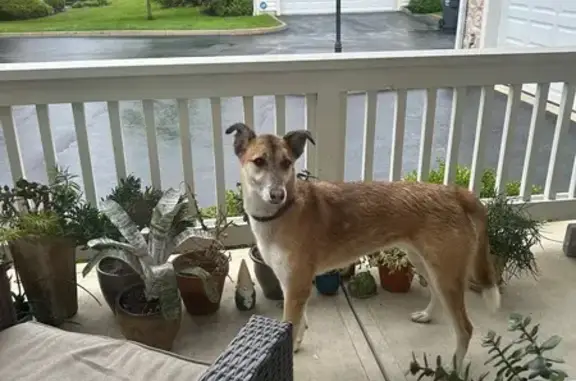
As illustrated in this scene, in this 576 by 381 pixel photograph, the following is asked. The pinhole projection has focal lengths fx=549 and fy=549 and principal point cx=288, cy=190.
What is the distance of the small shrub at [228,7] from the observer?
2600 millimetres

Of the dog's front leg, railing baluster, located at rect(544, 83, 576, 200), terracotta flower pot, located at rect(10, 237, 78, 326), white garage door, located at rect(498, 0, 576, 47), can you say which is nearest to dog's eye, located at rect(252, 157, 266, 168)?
the dog's front leg

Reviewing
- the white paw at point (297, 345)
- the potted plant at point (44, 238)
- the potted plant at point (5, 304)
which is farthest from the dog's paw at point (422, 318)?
the potted plant at point (5, 304)

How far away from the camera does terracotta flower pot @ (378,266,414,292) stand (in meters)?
2.37

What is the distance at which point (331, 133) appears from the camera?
2469 mm

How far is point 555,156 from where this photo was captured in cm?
274

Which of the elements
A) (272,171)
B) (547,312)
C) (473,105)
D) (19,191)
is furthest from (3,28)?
(473,105)

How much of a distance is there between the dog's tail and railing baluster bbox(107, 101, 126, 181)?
1424mm

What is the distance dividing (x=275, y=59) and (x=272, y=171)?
76 cm

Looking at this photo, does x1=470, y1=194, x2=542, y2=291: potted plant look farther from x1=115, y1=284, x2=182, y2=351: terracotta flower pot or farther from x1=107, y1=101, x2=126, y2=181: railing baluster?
x1=107, y1=101, x2=126, y2=181: railing baluster

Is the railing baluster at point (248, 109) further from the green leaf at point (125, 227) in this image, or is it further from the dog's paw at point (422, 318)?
the dog's paw at point (422, 318)

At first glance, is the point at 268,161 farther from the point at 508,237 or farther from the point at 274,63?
the point at 508,237

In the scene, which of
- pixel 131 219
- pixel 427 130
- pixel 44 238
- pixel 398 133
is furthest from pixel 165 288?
pixel 427 130

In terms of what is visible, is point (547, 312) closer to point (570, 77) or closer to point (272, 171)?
point (570, 77)

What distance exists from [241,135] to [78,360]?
80 cm
